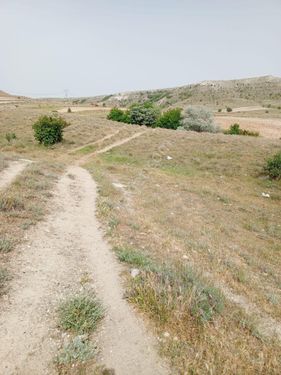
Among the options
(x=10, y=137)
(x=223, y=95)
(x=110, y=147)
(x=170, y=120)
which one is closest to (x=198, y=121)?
(x=170, y=120)

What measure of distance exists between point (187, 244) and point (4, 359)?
6.08 meters

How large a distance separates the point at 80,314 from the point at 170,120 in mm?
40807

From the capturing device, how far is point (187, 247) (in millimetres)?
8664

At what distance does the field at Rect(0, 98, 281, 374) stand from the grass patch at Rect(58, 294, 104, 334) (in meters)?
0.23

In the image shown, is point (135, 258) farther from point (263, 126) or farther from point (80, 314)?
point (263, 126)

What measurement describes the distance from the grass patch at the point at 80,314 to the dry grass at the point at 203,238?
67cm

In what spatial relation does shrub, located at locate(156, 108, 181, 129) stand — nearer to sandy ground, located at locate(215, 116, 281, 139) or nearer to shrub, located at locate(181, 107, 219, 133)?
shrub, located at locate(181, 107, 219, 133)

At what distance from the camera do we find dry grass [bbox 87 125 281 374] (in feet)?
13.9

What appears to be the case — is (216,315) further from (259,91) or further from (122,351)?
(259,91)

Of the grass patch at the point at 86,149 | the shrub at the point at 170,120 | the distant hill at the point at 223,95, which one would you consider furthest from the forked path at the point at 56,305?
the distant hill at the point at 223,95

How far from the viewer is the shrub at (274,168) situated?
69.9ft

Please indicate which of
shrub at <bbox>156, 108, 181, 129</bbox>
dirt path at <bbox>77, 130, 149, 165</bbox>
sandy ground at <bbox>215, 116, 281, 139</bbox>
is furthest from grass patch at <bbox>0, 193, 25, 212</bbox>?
sandy ground at <bbox>215, 116, 281, 139</bbox>

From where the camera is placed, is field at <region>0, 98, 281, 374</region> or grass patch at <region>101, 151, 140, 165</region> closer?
field at <region>0, 98, 281, 374</region>

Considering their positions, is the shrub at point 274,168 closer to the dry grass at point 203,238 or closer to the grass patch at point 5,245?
the dry grass at point 203,238
